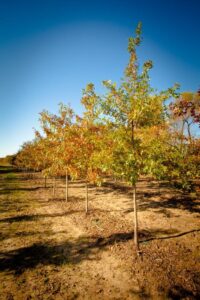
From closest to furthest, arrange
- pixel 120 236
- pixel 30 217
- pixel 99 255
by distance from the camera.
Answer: pixel 99 255, pixel 120 236, pixel 30 217

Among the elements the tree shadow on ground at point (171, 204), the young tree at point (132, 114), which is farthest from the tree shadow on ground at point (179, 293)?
the tree shadow on ground at point (171, 204)

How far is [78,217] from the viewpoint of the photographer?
12.9 metres

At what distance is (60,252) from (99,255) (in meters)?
1.77

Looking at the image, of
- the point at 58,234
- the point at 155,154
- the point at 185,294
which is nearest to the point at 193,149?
the point at 155,154

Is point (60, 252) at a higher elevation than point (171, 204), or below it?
below

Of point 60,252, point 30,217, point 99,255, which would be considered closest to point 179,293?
point 99,255

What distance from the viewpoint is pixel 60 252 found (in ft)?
27.2

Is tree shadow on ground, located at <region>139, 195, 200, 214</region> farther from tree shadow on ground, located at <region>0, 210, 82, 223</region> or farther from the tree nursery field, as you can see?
tree shadow on ground, located at <region>0, 210, 82, 223</region>

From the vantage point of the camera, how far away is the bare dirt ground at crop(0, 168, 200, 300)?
587 centimetres

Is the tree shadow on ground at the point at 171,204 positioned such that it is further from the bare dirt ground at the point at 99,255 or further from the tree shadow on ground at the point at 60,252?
the tree shadow on ground at the point at 60,252

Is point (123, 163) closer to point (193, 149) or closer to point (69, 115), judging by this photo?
point (193, 149)

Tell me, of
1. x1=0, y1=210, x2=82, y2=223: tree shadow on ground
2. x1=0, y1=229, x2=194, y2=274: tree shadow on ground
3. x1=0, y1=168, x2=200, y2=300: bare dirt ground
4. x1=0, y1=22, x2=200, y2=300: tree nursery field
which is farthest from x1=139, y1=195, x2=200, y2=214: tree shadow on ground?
x1=0, y1=210, x2=82, y2=223: tree shadow on ground

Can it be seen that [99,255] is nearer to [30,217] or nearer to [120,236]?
[120,236]

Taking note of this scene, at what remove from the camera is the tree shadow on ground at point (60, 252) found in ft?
24.4
